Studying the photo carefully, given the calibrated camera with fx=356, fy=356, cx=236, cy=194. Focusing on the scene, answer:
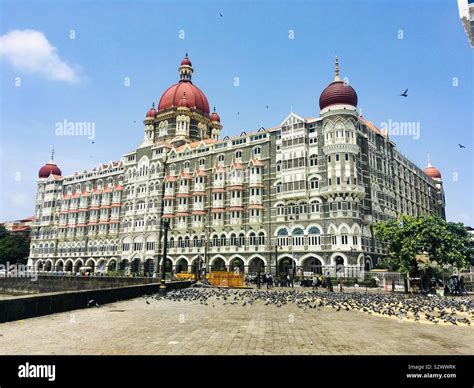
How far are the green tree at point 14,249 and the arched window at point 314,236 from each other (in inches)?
2782

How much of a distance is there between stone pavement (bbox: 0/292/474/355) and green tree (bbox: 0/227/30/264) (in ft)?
270

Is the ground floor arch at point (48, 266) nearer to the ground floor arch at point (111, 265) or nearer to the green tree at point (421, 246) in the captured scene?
the ground floor arch at point (111, 265)

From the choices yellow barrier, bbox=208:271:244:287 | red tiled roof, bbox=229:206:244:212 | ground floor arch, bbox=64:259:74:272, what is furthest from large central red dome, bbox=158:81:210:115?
yellow barrier, bbox=208:271:244:287

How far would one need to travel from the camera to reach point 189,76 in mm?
74188

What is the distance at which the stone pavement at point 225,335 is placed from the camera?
8.02 metres

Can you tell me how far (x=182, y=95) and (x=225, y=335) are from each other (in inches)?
2499

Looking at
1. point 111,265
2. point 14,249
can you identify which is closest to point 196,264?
point 111,265

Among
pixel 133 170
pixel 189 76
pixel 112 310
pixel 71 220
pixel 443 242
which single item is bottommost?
pixel 112 310

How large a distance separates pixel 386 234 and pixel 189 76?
57.0m

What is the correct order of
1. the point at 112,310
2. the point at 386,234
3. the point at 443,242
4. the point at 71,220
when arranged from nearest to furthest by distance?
the point at 112,310 → the point at 443,242 → the point at 386,234 → the point at 71,220
